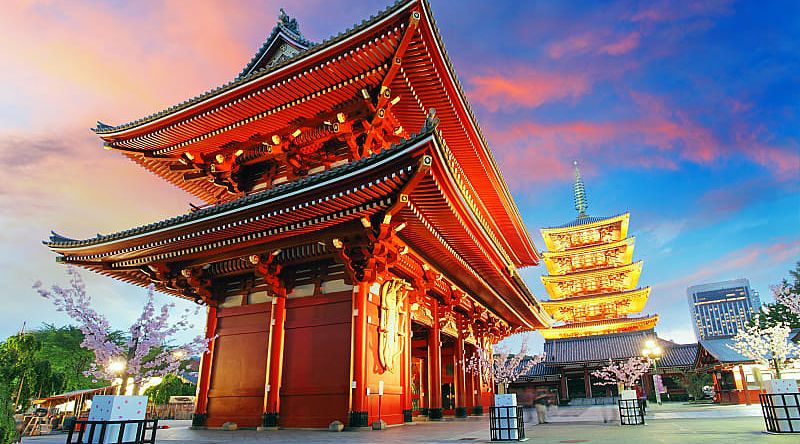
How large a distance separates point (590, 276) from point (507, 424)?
4735 centimetres

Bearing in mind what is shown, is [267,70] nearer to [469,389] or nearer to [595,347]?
[469,389]

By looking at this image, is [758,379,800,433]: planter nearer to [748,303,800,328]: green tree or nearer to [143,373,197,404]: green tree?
[143,373,197,404]: green tree

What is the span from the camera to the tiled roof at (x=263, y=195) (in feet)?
36.8

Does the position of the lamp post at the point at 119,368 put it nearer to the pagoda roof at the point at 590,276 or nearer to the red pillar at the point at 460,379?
the red pillar at the point at 460,379

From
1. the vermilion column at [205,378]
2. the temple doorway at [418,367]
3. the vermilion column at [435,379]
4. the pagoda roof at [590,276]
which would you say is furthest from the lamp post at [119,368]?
the pagoda roof at [590,276]

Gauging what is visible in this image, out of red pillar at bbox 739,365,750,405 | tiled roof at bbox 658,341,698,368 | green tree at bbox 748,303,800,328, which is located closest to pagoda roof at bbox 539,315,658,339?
tiled roof at bbox 658,341,698,368

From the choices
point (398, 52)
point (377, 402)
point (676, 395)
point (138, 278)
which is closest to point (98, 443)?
point (377, 402)

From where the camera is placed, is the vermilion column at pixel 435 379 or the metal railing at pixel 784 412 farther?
the vermilion column at pixel 435 379

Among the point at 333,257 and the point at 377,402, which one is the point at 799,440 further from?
the point at 333,257

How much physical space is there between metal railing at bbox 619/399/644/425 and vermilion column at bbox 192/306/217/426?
14.5 m

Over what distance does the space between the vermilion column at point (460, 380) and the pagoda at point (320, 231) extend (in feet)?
11.3

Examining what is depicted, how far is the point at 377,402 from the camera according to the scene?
13688 millimetres

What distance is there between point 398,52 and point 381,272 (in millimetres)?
6978

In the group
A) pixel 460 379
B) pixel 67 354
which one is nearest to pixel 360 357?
pixel 460 379
